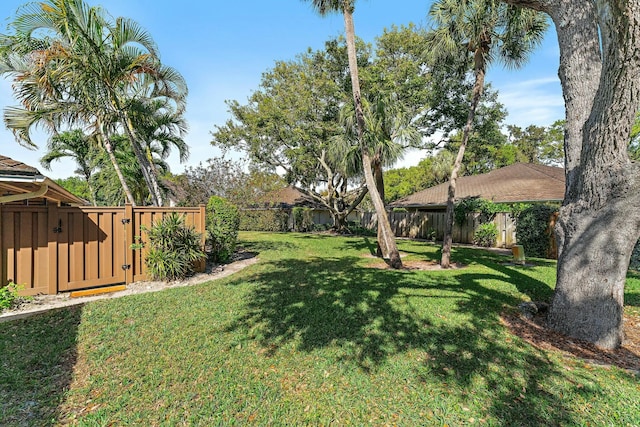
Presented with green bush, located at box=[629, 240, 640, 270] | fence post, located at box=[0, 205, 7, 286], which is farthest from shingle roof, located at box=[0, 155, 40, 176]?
green bush, located at box=[629, 240, 640, 270]

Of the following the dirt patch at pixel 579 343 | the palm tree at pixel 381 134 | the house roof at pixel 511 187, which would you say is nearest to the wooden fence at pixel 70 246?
the palm tree at pixel 381 134

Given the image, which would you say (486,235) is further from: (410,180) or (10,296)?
(410,180)

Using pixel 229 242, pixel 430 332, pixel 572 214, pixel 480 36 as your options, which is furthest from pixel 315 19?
pixel 430 332

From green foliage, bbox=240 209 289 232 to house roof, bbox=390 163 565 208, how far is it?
964 cm

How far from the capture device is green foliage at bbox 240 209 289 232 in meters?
24.4

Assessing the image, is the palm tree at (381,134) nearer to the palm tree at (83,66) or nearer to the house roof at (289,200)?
the palm tree at (83,66)

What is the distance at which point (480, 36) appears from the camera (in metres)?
8.19

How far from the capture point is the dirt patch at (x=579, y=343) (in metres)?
3.43

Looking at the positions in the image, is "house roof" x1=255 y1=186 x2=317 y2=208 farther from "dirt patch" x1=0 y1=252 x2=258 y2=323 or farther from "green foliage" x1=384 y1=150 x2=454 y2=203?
"dirt patch" x1=0 y1=252 x2=258 y2=323

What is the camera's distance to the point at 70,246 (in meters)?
5.98

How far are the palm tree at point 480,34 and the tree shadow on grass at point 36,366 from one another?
28.2ft

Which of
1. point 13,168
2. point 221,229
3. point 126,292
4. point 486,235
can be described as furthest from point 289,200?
point 13,168

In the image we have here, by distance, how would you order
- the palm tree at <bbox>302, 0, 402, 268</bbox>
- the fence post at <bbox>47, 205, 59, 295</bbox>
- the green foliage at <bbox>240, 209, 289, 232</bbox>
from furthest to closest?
A: the green foliage at <bbox>240, 209, 289, 232</bbox>, the palm tree at <bbox>302, 0, 402, 268</bbox>, the fence post at <bbox>47, 205, 59, 295</bbox>

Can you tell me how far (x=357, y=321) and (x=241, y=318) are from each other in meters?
1.84
